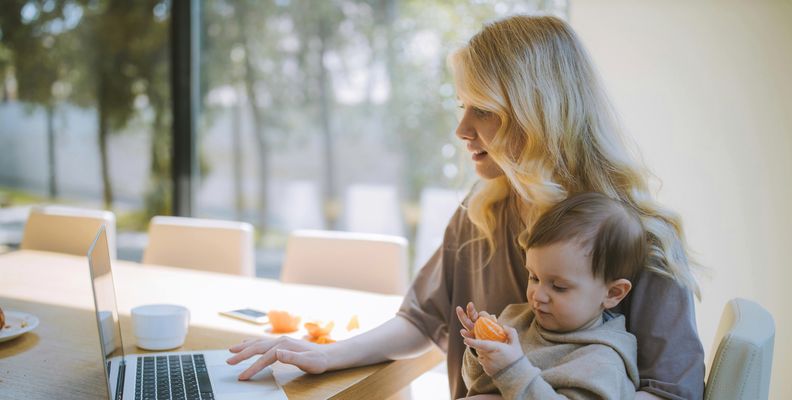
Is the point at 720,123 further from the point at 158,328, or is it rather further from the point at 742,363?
the point at 158,328

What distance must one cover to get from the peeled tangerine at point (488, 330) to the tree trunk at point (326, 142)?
289 centimetres

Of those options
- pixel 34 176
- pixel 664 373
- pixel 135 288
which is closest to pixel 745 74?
pixel 664 373

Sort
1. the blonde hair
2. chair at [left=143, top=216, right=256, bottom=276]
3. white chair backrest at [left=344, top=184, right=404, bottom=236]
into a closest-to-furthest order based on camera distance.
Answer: the blonde hair
chair at [left=143, top=216, right=256, bottom=276]
white chair backrest at [left=344, top=184, right=404, bottom=236]

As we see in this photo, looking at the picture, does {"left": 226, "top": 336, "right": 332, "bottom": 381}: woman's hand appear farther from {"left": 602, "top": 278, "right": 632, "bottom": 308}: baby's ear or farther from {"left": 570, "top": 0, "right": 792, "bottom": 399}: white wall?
{"left": 570, "top": 0, "right": 792, "bottom": 399}: white wall

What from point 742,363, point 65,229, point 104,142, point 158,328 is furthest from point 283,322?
point 104,142

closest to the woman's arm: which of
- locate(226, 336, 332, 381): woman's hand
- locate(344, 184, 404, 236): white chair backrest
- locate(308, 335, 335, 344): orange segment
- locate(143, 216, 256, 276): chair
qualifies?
locate(226, 336, 332, 381): woman's hand

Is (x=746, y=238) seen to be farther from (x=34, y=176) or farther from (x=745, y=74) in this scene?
(x=34, y=176)

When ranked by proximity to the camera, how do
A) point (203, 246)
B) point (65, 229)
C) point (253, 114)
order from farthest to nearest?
point (253, 114)
point (65, 229)
point (203, 246)

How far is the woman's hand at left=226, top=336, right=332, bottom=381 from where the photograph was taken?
140cm

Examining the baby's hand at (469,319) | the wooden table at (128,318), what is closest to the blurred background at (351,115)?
the wooden table at (128,318)

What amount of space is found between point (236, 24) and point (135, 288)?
2.37 meters

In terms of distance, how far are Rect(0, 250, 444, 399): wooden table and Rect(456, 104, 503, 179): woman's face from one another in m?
0.49

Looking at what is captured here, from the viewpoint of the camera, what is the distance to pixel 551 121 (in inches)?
54.5

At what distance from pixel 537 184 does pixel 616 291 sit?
25 centimetres
